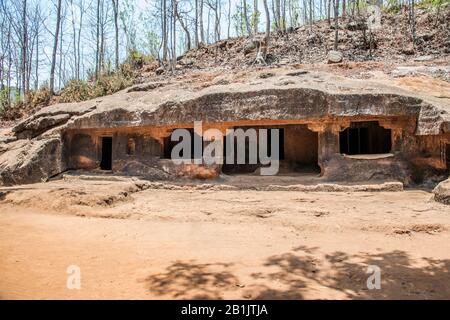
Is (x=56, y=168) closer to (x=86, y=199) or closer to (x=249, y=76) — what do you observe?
(x=86, y=199)

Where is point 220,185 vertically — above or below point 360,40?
→ below

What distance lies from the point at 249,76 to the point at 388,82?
180 inches

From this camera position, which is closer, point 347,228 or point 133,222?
point 347,228

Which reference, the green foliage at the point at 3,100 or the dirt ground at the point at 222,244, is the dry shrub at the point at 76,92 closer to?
the green foliage at the point at 3,100

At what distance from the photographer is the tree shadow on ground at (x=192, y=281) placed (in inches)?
123

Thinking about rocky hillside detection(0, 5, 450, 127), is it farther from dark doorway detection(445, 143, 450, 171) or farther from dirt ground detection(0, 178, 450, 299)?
dirt ground detection(0, 178, 450, 299)

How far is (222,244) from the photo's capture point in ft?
16.2

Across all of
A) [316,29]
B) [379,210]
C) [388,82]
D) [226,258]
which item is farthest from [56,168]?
[316,29]

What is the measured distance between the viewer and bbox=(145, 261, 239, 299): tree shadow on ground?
3117 mm

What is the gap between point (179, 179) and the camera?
10.0 meters

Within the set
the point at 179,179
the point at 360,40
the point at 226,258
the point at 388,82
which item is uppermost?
the point at 360,40

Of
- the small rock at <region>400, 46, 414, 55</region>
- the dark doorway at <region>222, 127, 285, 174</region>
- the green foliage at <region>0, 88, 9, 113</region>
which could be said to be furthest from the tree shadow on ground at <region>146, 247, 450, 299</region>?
the green foliage at <region>0, 88, 9, 113</region>

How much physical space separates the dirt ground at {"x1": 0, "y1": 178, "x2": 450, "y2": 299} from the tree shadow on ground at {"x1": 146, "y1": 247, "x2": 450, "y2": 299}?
0.04ft
